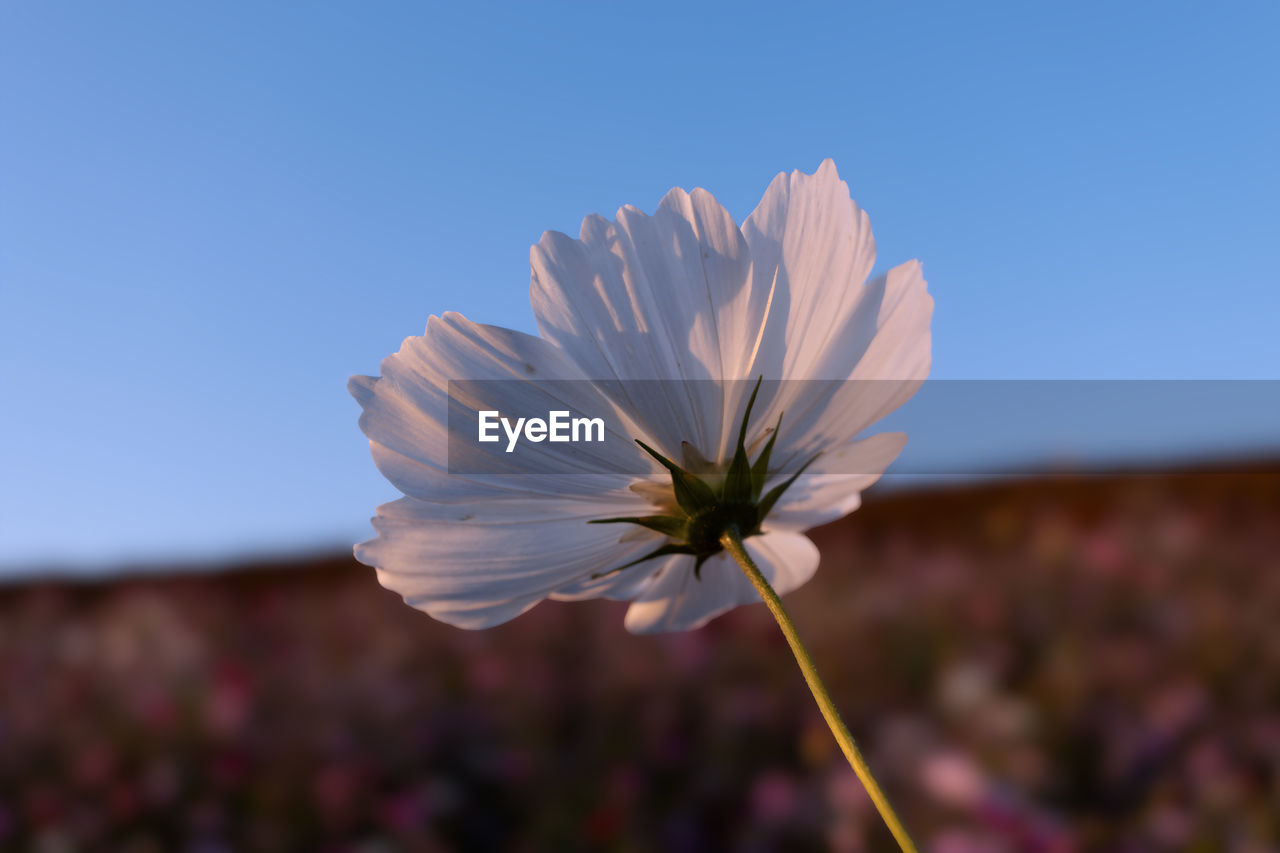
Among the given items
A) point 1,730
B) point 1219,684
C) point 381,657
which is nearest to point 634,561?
point 1219,684

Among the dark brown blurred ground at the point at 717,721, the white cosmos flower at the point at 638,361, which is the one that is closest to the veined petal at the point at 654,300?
the white cosmos flower at the point at 638,361

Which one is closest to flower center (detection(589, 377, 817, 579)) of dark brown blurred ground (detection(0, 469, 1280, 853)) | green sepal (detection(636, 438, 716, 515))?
green sepal (detection(636, 438, 716, 515))

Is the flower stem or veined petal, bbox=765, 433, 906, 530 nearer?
the flower stem

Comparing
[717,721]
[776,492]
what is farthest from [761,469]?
[717,721]

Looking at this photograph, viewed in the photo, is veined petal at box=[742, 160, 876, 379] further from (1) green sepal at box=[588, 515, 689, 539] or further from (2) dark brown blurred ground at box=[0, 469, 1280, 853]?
(2) dark brown blurred ground at box=[0, 469, 1280, 853]

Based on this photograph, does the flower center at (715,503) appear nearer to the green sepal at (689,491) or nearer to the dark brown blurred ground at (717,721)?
the green sepal at (689,491)
